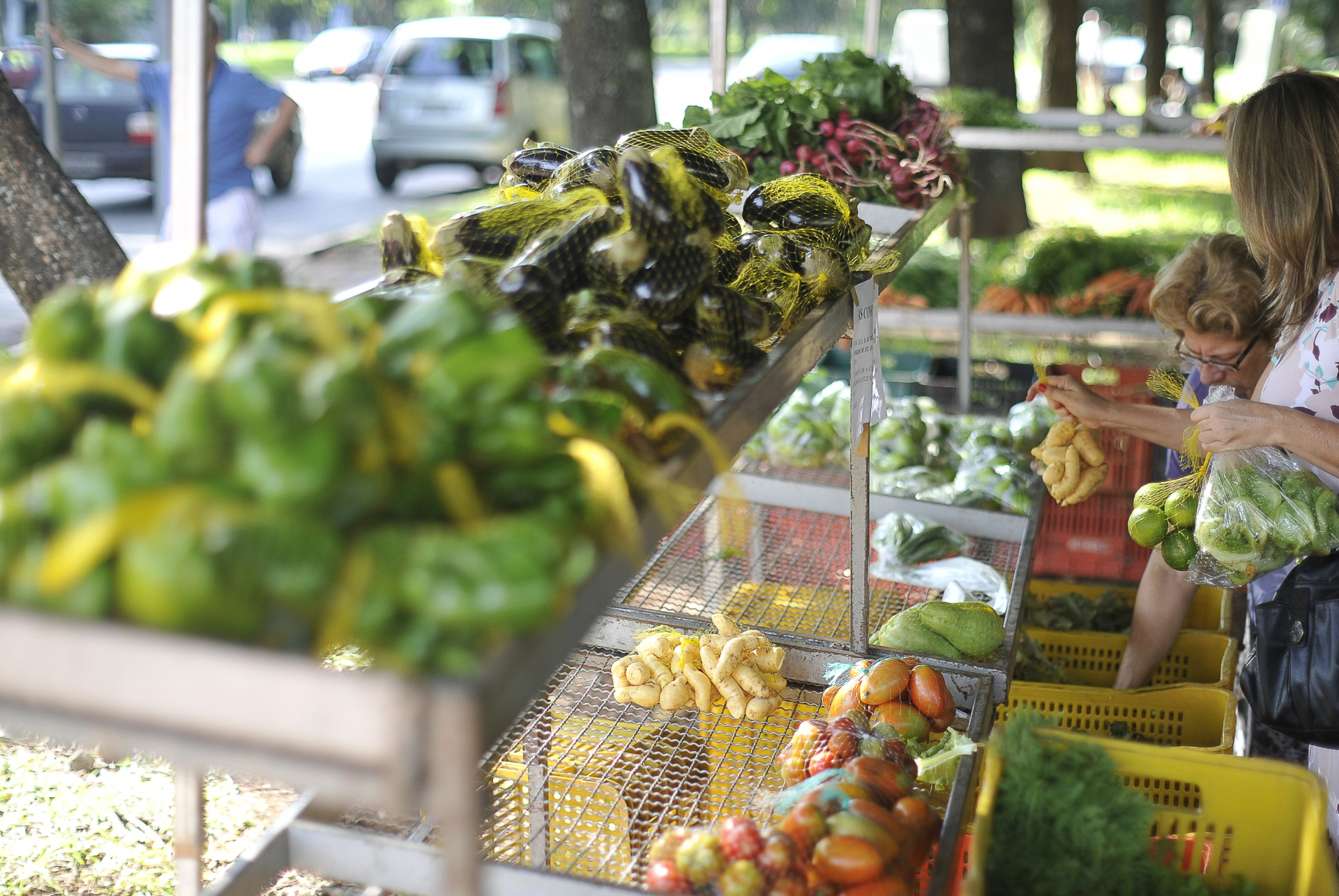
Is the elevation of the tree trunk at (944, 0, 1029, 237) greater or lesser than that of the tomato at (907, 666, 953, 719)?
greater

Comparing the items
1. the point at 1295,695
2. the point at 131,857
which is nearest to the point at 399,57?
the point at 131,857

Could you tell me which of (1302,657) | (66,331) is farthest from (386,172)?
(66,331)

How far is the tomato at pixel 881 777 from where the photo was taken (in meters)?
2.00

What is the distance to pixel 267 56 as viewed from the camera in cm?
4059

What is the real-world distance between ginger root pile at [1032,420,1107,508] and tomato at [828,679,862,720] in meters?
1.16

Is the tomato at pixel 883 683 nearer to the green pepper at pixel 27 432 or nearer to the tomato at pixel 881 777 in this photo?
the tomato at pixel 881 777

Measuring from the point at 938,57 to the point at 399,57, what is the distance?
1560cm

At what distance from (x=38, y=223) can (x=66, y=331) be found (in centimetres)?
258

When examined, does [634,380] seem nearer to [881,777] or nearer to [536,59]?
[881,777]

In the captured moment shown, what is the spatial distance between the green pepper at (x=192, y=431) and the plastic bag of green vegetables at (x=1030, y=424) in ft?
11.9

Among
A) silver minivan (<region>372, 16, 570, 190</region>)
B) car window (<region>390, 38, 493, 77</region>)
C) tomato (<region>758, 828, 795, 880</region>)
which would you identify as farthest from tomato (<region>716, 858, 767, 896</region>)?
car window (<region>390, 38, 493, 77</region>)

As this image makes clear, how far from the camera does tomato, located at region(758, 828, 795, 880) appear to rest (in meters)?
1.75

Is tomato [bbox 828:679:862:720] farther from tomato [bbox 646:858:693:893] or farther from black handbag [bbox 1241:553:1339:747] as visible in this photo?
black handbag [bbox 1241:553:1339:747]

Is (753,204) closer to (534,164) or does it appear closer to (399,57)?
(534,164)
